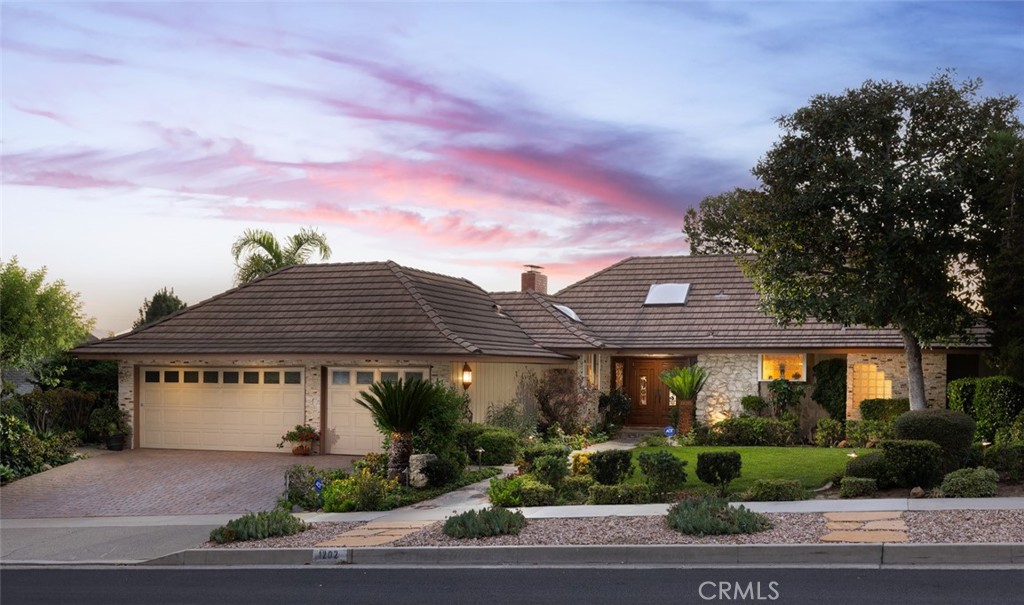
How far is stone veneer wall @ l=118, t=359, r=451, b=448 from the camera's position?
79.6 feet

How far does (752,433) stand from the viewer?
2634cm

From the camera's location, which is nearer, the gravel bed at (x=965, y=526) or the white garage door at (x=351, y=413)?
the gravel bed at (x=965, y=526)

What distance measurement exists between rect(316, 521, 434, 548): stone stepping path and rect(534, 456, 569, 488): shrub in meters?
2.94

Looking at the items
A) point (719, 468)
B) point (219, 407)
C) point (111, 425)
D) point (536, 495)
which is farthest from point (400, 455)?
point (111, 425)

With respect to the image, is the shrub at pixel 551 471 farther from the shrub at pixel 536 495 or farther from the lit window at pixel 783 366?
the lit window at pixel 783 366

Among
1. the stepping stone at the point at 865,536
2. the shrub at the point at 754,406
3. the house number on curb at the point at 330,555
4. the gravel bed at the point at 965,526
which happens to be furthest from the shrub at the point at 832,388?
the house number on curb at the point at 330,555

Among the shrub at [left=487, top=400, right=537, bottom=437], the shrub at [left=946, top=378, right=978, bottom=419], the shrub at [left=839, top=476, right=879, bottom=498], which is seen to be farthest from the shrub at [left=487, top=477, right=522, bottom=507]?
the shrub at [left=946, top=378, right=978, bottom=419]

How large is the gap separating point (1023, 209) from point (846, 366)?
9.82 metres

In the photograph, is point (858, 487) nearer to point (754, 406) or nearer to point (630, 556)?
point (630, 556)

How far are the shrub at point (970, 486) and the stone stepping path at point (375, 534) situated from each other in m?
7.31

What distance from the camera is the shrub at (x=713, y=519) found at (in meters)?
12.6
